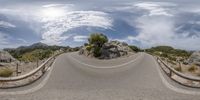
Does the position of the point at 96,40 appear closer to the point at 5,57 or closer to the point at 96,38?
the point at 96,38

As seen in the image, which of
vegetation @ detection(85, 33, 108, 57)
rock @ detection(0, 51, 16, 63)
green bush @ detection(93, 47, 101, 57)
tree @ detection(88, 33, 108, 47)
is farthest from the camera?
tree @ detection(88, 33, 108, 47)

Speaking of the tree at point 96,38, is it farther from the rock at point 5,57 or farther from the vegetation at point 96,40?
the rock at point 5,57

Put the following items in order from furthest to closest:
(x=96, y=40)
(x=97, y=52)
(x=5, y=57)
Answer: (x=96, y=40) < (x=97, y=52) < (x=5, y=57)

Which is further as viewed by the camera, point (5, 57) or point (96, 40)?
point (96, 40)

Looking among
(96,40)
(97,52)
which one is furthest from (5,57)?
(96,40)

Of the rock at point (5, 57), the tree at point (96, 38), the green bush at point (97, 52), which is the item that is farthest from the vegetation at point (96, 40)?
the rock at point (5, 57)

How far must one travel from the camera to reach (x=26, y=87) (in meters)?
20.5

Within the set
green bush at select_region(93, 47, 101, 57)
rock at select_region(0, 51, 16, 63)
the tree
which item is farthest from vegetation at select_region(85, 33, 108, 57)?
rock at select_region(0, 51, 16, 63)

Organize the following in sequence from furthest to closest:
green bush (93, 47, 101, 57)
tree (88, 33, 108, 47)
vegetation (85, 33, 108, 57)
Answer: tree (88, 33, 108, 47) → vegetation (85, 33, 108, 57) → green bush (93, 47, 101, 57)

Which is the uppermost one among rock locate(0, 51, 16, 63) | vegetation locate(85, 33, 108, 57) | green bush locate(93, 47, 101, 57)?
vegetation locate(85, 33, 108, 57)

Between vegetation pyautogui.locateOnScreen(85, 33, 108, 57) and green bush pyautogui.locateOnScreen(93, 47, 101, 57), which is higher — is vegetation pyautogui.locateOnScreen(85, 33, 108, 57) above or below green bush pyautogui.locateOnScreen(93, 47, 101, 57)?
above

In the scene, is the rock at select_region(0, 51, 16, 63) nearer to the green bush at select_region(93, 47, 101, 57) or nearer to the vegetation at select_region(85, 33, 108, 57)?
the green bush at select_region(93, 47, 101, 57)

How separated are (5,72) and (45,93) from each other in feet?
39.9

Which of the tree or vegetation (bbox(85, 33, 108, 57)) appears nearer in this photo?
vegetation (bbox(85, 33, 108, 57))
